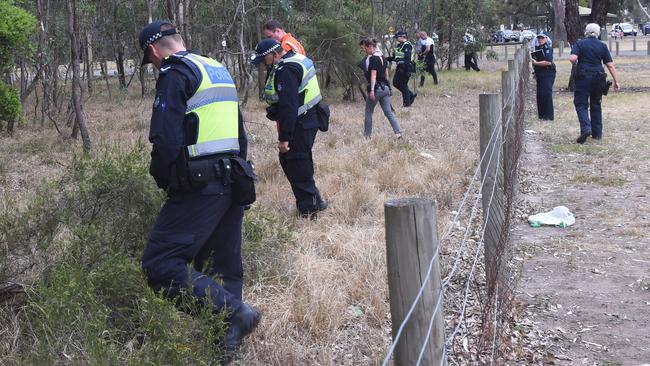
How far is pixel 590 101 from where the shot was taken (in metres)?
11.6

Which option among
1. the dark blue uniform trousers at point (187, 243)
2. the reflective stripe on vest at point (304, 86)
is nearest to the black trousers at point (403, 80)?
the reflective stripe on vest at point (304, 86)

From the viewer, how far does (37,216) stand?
4.41m

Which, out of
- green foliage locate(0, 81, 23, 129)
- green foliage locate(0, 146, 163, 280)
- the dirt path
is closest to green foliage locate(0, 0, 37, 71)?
green foliage locate(0, 81, 23, 129)

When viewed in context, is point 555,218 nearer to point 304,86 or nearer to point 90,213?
point 304,86

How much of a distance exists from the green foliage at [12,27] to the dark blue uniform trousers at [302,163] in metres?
5.76

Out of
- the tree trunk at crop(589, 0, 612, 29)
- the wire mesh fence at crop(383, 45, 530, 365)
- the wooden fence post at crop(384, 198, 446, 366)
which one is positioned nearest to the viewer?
the wooden fence post at crop(384, 198, 446, 366)

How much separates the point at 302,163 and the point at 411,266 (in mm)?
4567

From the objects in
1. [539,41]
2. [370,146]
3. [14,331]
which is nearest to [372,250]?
[14,331]

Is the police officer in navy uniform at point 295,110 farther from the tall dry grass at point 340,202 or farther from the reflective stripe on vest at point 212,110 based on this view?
the reflective stripe on vest at point 212,110

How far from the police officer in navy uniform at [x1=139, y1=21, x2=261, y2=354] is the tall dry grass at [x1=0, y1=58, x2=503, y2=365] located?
1.70ft

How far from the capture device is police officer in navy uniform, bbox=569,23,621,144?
37.7ft

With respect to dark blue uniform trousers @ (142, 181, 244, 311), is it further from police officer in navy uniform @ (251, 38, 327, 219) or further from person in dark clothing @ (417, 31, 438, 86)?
person in dark clothing @ (417, 31, 438, 86)

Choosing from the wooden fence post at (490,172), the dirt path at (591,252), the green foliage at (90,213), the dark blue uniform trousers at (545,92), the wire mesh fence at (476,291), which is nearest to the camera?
the wire mesh fence at (476,291)

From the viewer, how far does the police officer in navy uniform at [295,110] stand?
20.9 ft
